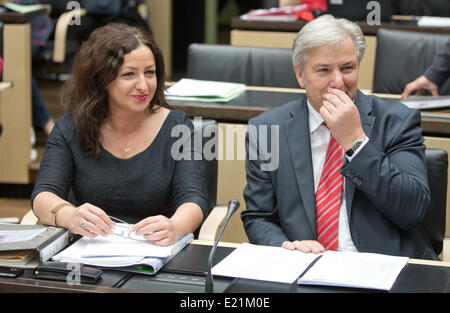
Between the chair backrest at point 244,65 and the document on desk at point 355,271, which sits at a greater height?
the chair backrest at point 244,65

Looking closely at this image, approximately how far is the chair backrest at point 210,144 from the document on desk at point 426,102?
765mm

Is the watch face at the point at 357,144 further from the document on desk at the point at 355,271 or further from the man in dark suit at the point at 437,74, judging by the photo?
the man in dark suit at the point at 437,74

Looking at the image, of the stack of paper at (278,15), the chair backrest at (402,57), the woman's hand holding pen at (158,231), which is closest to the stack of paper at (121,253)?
the woman's hand holding pen at (158,231)

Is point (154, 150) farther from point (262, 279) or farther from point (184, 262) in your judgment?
point (262, 279)

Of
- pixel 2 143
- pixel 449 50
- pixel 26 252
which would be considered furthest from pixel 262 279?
pixel 2 143

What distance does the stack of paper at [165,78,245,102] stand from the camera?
3021 millimetres

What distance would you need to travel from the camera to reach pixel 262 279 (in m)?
1.75

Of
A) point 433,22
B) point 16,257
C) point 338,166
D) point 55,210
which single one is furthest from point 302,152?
point 433,22

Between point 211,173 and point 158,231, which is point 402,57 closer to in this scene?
point 211,173

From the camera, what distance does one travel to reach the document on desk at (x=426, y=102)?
2.85m

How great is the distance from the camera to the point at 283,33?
4602mm

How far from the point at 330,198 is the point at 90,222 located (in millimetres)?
670

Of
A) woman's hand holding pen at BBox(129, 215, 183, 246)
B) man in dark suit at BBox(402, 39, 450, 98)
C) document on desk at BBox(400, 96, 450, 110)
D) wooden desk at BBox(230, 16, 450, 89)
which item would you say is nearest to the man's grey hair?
woman's hand holding pen at BBox(129, 215, 183, 246)

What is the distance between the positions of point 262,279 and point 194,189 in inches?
27.3
